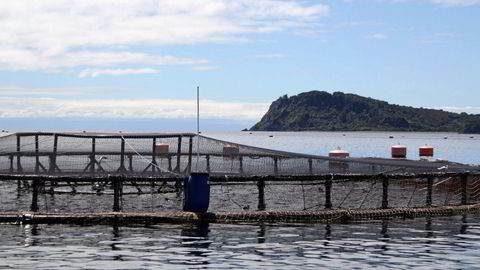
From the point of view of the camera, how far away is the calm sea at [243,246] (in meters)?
20.3

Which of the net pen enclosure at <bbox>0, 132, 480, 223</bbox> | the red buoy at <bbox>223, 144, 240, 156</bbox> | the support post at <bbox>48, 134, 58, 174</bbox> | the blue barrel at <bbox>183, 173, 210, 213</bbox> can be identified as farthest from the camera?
the red buoy at <bbox>223, 144, 240, 156</bbox>

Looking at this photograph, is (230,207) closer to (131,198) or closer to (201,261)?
(131,198)

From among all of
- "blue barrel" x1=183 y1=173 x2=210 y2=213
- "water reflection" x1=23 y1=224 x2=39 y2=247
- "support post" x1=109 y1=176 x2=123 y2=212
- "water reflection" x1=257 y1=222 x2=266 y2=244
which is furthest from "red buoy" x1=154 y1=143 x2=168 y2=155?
"water reflection" x1=23 y1=224 x2=39 y2=247

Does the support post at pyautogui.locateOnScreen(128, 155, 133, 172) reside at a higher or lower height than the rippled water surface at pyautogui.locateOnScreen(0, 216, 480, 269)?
higher

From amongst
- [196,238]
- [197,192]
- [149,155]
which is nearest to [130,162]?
[149,155]

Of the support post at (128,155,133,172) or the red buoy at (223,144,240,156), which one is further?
the support post at (128,155,133,172)

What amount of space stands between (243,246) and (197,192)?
15.8ft

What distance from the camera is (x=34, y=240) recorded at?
23.3 meters

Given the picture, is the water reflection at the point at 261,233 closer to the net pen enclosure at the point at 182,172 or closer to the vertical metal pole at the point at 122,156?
the net pen enclosure at the point at 182,172

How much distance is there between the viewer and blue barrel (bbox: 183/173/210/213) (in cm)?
2741

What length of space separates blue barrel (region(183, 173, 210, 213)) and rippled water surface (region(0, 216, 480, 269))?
0.85 meters

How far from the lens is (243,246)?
23047 millimetres

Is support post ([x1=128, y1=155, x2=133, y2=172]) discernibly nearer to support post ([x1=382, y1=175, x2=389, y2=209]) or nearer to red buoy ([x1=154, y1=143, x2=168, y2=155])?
red buoy ([x1=154, y1=143, x2=168, y2=155])

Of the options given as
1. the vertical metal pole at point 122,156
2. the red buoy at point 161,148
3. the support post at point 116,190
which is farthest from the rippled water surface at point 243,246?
the red buoy at point 161,148
